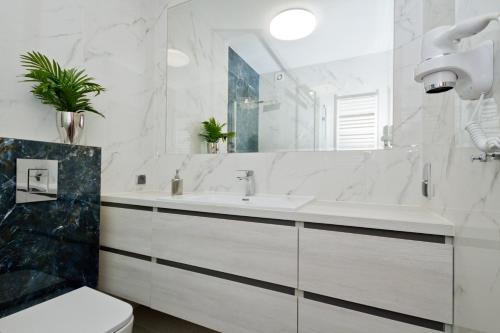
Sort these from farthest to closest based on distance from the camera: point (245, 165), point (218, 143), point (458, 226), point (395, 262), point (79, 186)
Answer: point (218, 143), point (245, 165), point (79, 186), point (395, 262), point (458, 226)

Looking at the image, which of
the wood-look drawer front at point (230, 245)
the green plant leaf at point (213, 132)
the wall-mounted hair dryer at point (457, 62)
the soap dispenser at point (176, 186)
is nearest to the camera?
the wall-mounted hair dryer at point (457, 62)

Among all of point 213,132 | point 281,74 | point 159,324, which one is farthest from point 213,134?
point 159,324

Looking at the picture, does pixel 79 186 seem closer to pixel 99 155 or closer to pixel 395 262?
pixel 99 155

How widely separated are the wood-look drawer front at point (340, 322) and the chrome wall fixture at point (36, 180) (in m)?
1.36

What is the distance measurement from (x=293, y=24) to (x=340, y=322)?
5.50 ft

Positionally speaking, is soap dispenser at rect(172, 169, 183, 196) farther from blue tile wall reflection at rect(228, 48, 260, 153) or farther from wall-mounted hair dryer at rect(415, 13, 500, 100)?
wall-mounted hair dryer at rect(415, 13, 500, 100)

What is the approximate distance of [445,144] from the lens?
0.96m

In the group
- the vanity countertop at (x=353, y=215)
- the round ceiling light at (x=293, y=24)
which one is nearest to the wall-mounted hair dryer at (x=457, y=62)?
the vanity countertop at (x=353, y=215)

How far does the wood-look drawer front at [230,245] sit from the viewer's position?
107cm

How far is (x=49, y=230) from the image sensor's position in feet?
4.22

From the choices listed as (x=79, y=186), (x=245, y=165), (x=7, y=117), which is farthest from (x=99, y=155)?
(x=245, y=165)

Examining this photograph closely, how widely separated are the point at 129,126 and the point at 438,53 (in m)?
1.95

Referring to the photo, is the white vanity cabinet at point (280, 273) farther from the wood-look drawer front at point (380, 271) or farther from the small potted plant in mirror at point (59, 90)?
the small potted plant in mirror at point (59, 90)

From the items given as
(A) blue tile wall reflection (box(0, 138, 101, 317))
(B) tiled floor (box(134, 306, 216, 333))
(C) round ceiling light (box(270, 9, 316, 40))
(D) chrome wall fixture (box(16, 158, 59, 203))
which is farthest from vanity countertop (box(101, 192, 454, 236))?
(C) round ceiling light (box(270, 9, 316, 40))
